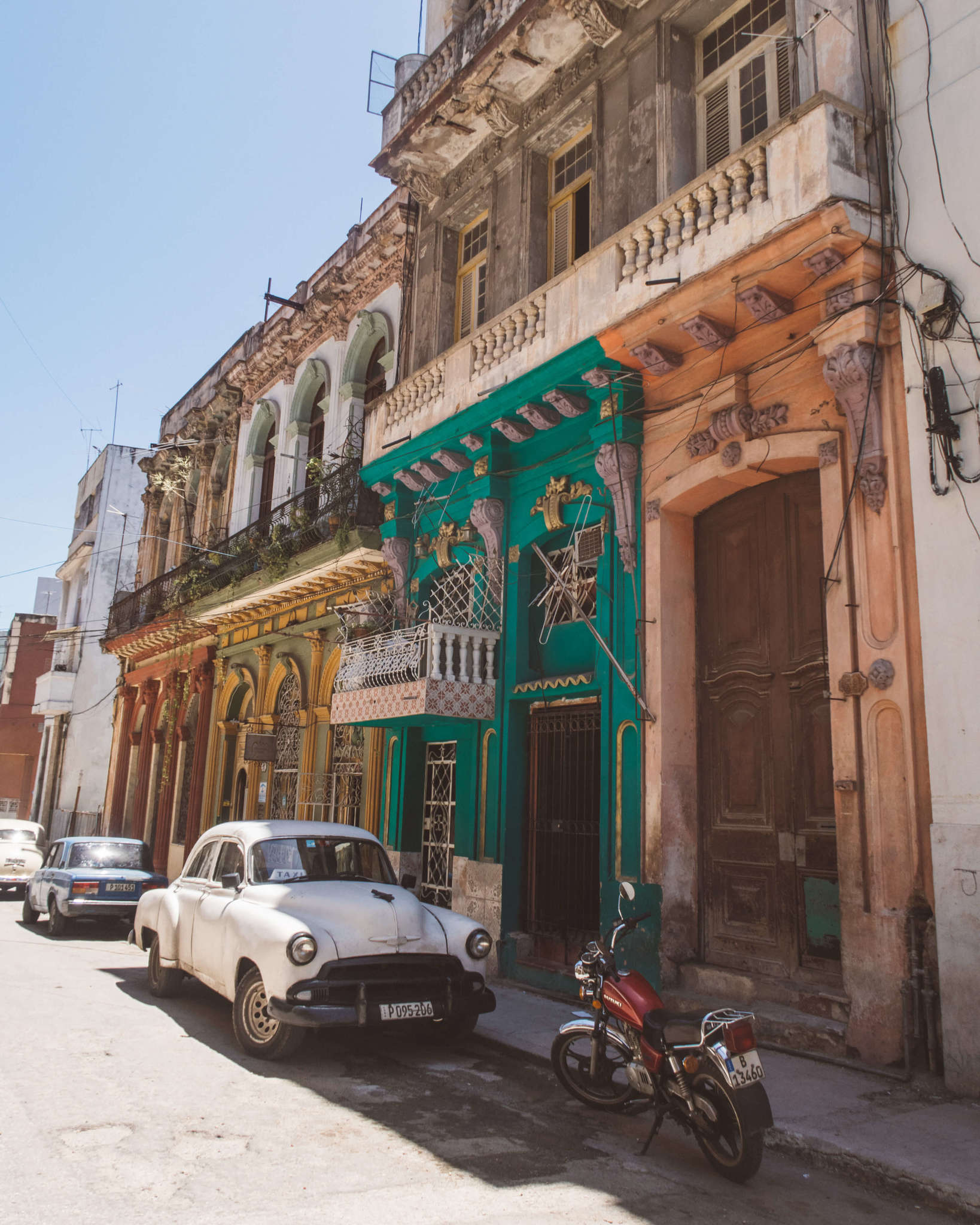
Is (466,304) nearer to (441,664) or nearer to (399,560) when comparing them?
(399,560)

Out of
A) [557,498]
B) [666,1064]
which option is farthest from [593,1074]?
[557,498]

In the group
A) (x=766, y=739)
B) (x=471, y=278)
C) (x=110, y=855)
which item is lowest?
(x=110, y=855)

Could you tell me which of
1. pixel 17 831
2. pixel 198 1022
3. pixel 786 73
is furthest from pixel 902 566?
pixel 17 831

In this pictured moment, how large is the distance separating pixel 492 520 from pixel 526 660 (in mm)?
1748

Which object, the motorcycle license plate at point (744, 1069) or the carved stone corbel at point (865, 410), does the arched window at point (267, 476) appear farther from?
the motorcycle license plate at point (744, 1069)

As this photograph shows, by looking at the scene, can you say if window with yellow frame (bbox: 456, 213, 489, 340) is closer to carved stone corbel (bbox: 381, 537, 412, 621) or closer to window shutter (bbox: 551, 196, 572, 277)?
window shutter (bbox: 551, 196, 572, 277)

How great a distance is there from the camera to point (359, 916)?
6895 mm

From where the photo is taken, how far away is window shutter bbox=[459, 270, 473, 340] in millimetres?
13617

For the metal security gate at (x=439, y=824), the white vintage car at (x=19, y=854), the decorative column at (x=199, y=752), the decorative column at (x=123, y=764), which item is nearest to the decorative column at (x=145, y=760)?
the decorative column at (x=123, y=764)

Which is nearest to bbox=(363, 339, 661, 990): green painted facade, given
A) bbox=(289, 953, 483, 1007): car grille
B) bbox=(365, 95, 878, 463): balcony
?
bbox=(365, 95, 878, 463): balcony

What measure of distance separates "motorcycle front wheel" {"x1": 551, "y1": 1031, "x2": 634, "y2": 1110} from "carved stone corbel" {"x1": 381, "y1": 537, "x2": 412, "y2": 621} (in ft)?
26.2

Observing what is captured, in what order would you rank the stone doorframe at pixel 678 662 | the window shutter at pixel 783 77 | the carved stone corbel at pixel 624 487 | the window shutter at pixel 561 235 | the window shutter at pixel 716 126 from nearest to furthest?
1. the stone doorframe at pixel 678 662
2. the window shutter at pixel 783 77
3. the carved stone corbel at pixel 624 487
4. the window shutter at pixel 716 126
5. the window shutter at pixel 561 235

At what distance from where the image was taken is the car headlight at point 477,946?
23.6ft

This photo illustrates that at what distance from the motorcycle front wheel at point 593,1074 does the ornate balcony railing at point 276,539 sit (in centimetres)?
930
